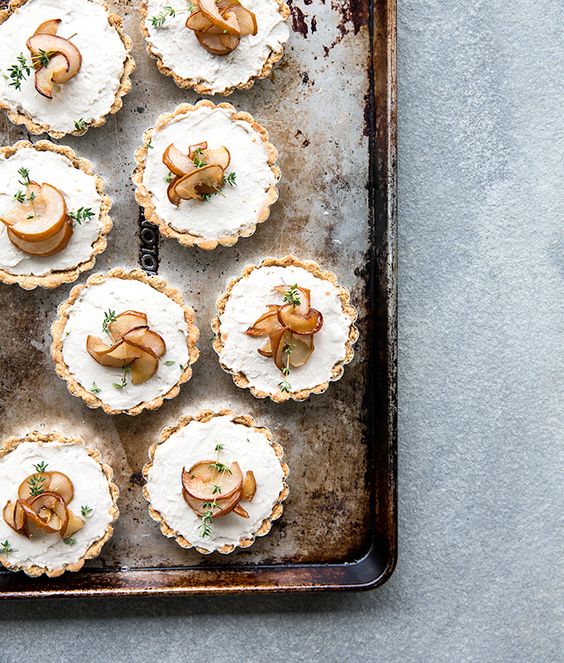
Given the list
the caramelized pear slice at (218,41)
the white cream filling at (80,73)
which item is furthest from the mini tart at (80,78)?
the caramelized pear slice at (218,41)

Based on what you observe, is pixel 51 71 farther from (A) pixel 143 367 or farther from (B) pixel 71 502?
(B) pixel 71 502

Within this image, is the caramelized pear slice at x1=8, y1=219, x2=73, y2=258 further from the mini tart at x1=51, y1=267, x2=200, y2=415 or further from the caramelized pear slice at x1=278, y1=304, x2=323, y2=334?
the caramelized pear slice at x1=278, y1=304, x2=323, y2=334

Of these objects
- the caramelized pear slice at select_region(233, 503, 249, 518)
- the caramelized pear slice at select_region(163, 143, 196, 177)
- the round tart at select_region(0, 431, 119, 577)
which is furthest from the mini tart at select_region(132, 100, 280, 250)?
the caramelized pear slice at select_region(233, 503, 249, 518)

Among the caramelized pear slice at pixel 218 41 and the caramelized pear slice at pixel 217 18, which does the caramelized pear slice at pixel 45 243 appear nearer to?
the caramelized pear slice at pixel 218 41

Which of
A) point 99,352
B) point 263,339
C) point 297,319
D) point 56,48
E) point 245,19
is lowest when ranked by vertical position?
point 99,352

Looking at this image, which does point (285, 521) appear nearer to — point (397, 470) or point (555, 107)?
point (397, 470)

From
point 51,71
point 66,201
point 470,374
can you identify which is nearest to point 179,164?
point 66,201

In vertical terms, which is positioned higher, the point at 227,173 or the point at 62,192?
the point at 227,173
